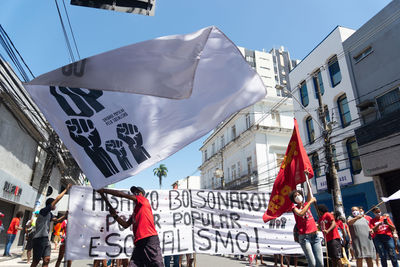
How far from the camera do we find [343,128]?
62.1 ft

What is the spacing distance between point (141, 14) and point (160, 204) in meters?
4.22

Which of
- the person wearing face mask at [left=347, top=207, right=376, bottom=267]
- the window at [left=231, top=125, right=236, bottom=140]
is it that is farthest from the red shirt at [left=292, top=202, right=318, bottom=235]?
the window at [left=231, top=125, right=236, bottom=140]

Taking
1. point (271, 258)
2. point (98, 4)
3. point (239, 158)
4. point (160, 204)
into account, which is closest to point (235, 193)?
point (160, 204)

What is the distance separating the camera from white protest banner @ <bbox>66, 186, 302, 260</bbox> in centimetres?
619

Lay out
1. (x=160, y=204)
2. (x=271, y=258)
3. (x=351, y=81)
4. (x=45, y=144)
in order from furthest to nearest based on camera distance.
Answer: (x=351, y=81)
(x=45, y=144)
(x=271, y=258)
(x=160, y=204)

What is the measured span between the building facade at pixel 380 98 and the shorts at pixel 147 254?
14.3 meters

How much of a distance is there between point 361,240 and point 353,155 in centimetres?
1229

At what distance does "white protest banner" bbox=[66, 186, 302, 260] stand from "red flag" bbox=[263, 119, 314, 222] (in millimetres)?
1342

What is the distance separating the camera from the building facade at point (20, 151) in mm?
11336

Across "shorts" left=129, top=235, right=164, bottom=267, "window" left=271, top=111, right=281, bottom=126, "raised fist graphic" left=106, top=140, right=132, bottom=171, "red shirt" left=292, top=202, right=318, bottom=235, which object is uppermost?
"window" left=271, top=111, right=281, bottom=126

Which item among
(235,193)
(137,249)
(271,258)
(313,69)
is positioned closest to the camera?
(137,249)

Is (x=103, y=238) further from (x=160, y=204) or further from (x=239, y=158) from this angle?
(x=239, y=158)

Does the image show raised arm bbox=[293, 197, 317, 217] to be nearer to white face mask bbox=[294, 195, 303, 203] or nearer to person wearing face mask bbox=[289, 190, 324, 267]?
person wearing face mask bbox=[289, 190, 324, 267]

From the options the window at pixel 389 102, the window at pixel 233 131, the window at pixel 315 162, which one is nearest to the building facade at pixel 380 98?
the window at pixel 389 102
